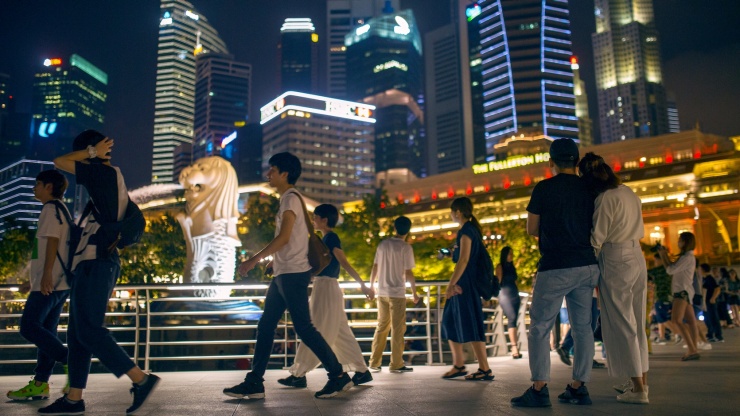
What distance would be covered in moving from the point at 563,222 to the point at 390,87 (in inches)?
7401

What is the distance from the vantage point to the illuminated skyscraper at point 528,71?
138500 millimetres

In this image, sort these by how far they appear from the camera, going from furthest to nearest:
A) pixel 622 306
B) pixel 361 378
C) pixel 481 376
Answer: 1. pixel 481 376
2. pixel 361 378
3. pixel 622 306

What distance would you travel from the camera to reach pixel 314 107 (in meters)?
153

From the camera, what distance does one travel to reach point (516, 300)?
381 inches

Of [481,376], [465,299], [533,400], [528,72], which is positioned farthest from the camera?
[528,72]

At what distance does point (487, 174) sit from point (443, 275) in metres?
65.7

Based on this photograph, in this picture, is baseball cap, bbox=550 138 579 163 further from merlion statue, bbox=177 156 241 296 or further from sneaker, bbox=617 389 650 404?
merlion statue, bbox=177 156 241 296

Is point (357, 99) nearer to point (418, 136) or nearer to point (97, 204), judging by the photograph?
point (418, 136)

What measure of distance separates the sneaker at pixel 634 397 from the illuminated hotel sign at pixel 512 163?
92.4 m

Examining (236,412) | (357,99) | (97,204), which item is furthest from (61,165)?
(357,99)

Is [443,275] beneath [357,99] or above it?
beneath

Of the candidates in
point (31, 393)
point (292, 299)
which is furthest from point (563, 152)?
point (31, 393)

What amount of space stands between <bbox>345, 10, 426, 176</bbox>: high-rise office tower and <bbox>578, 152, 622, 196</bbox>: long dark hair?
567 feet

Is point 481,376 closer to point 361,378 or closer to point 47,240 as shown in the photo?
point 361,378
